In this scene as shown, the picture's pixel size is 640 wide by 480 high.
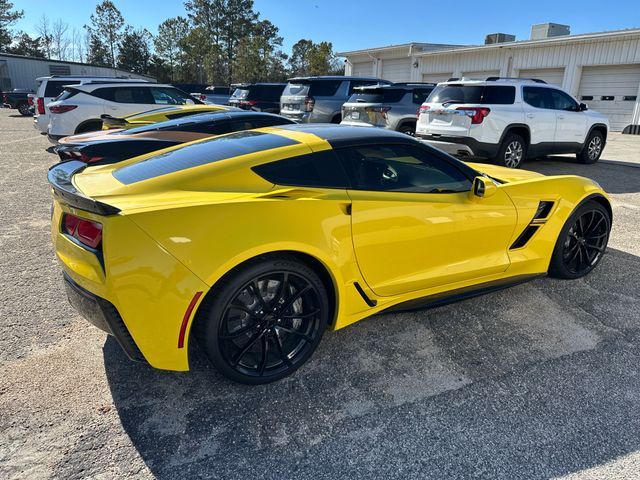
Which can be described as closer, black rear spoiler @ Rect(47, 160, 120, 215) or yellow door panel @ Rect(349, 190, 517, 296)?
black rear spoiler @ Rect(47, 160, 120, 215)

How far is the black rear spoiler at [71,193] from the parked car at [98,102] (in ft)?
26.9

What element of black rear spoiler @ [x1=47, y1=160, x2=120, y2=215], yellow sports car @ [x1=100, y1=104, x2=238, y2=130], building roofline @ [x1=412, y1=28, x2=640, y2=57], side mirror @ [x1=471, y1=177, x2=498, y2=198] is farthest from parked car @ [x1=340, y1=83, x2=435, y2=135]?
building roofline @ [x1=412, y1=28, x2=640, y2=57]

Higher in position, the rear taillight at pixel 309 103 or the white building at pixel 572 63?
the white building at pixel 572 63

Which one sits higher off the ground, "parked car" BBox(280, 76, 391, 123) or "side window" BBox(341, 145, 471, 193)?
"parked car" BBox(280, 76, 391, 123)

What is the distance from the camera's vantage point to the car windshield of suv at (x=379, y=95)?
10.4 m

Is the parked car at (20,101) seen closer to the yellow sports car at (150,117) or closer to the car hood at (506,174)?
the yellow sports car at (150,117)

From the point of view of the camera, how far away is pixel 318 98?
1226cm

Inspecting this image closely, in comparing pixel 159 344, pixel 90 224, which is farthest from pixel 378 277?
pixel 90 224

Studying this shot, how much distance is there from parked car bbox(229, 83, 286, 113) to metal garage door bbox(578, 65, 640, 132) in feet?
42.9

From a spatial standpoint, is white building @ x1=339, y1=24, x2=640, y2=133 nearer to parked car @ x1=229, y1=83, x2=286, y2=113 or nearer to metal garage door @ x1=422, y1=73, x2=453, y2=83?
metal garage door @ x1=422, y1=73, x2=453, y2=83

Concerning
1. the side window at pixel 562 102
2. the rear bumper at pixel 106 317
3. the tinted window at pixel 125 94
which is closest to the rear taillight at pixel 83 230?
the rear bumper at pixel 106 317

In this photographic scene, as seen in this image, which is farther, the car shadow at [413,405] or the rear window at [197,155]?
the rear window at [197,155]

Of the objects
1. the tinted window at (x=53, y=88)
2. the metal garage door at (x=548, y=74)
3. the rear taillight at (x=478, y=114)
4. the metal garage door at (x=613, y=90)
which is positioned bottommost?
the rear taillight at (x=478, y=114)

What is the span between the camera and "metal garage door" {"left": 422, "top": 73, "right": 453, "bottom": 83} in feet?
84.0
